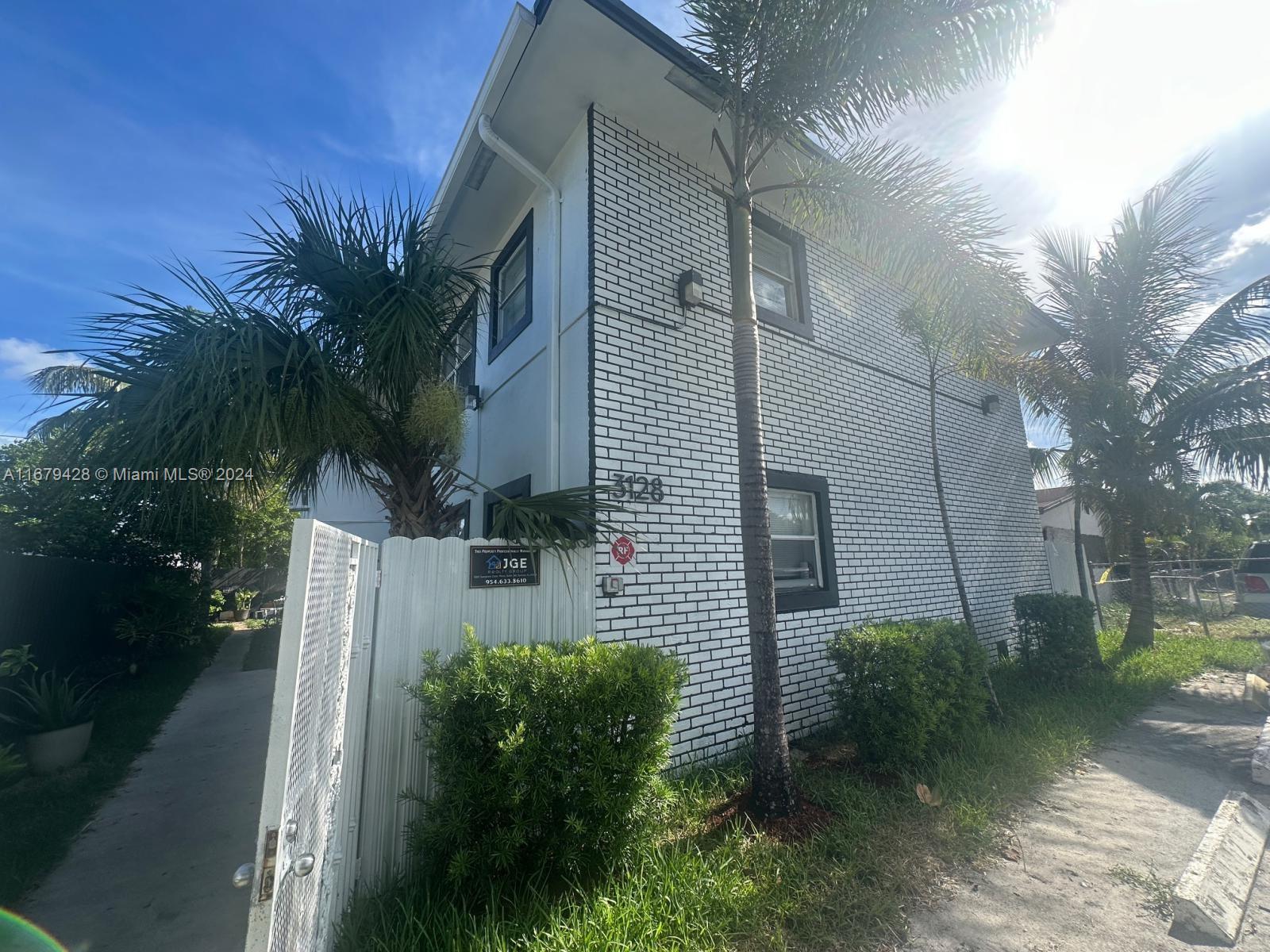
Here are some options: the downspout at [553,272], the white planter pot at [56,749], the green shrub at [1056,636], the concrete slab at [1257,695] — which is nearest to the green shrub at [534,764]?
the downspout at [553,272]

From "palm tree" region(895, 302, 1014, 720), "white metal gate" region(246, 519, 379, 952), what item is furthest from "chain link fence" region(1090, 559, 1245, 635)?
"white metal gate" region(246, 519, 379, 952)

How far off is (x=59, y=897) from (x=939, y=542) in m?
Answer: 8.86

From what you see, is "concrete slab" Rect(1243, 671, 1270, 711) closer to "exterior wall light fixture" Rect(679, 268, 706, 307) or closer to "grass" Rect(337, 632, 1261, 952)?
"grass" Rect(337, 632, 1261, 952)

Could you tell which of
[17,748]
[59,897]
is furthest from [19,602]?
[59,897]

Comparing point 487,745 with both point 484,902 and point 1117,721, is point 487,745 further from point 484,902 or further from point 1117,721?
point 1117,721

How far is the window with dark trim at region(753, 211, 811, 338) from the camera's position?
6363mm

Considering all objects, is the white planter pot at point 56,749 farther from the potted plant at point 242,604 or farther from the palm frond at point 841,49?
the potted plant at point 242,604

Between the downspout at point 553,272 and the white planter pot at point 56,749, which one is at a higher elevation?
the downspout at point 553,272

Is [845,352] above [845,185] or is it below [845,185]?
below

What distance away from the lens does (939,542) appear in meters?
7.44

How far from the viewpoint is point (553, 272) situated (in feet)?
17.5

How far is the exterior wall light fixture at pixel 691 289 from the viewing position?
5102 millimetres

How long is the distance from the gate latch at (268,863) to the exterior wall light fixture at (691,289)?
4.77 metres

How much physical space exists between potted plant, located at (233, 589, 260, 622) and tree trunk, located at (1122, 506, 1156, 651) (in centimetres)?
2558
